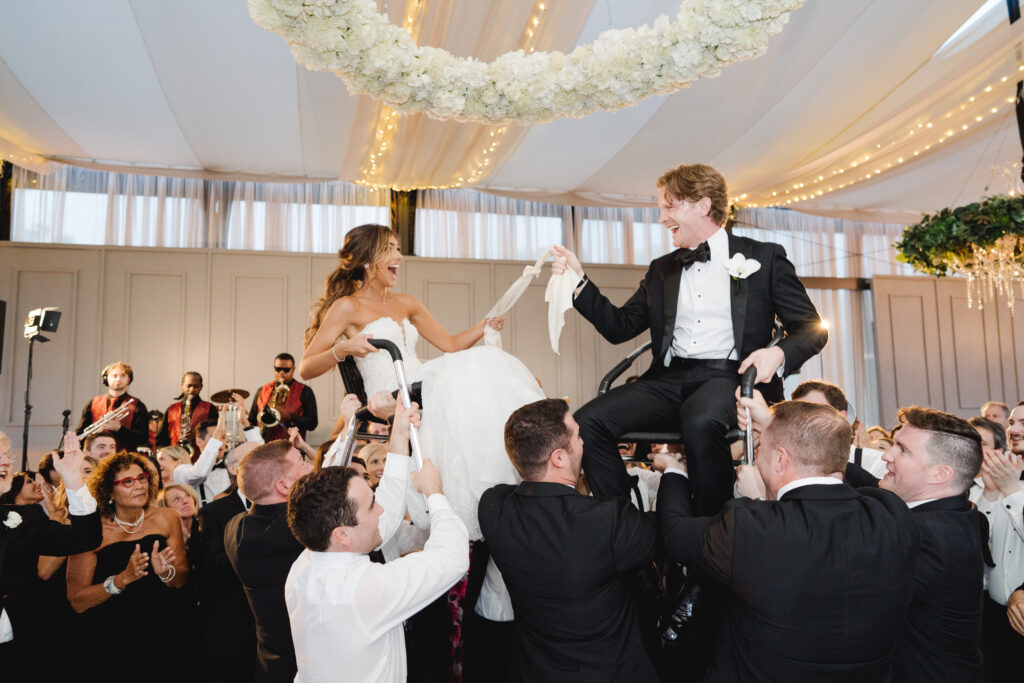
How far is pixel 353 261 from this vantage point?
161 inches

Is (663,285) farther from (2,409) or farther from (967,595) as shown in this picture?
(2,409)

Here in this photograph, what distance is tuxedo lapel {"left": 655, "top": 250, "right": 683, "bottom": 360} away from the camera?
2.98 metres

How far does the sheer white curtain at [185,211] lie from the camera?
9023 millimetres

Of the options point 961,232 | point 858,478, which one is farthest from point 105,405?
point 961,232

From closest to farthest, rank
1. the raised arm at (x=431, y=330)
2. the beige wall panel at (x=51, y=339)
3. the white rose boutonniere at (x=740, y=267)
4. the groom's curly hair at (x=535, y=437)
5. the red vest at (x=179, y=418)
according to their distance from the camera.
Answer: the groom's curly hair at (x=535, y=437) < the white rose boutonniere at (x=740, y=267) < the raised arm at (x=431, y=330) < the red vest at (x=179, y=418) < the beige wall panel at (x=51, y=339)

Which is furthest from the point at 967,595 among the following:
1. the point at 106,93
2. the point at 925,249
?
the point at 106,93

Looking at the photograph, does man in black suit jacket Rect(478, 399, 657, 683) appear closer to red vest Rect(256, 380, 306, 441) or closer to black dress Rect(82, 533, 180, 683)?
black dress Rect(82, 533, 180, 683)

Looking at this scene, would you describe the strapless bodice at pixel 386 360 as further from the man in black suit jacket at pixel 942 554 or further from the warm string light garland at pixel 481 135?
the warm string light garland at pixel 481 135

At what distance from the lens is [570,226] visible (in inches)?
419

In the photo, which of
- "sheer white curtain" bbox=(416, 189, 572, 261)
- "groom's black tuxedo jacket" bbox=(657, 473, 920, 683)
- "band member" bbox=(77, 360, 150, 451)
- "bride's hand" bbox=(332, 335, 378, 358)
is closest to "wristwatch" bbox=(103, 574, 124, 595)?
"bride's hand" bbox=(332, 335, 378, 358)

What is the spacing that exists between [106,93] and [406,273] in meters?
4.15

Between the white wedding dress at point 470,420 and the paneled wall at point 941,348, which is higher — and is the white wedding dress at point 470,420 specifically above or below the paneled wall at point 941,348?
below

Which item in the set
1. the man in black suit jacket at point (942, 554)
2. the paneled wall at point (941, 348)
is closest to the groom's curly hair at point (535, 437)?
the man in black suit jacket at point (942, 554)

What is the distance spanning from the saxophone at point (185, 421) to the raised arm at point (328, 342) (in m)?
4.10
